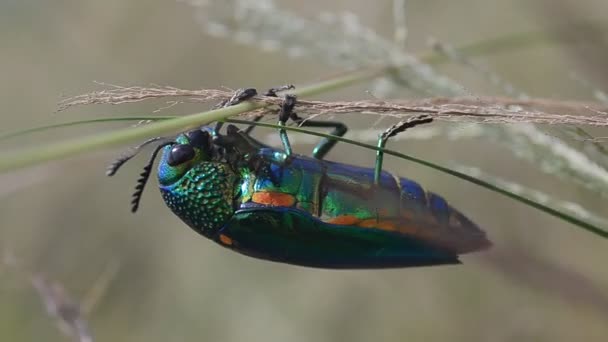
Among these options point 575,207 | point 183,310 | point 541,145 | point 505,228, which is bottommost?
point 183,310

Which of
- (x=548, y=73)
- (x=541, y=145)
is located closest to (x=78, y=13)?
(x=548, y=73)

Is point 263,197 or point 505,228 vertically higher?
point 263,197

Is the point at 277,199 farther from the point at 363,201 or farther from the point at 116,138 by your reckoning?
the point at 116,138

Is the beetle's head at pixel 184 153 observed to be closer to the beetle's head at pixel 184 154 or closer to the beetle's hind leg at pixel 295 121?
the beetle's head at pixel 184 154

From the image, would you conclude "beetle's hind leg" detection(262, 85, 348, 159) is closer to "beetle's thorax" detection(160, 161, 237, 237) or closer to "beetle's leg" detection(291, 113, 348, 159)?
"beetle's leg" detection(291, 113, 348, 159)

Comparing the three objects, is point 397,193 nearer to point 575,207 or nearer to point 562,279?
point 575,207

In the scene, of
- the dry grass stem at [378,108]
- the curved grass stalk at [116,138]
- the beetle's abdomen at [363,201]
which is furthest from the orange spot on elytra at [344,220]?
the dry grass stem at [378,108]

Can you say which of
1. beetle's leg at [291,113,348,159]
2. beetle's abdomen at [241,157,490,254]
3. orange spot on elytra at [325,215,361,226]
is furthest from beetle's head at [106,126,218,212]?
orange spot on elytra at [325,215,361,226]
